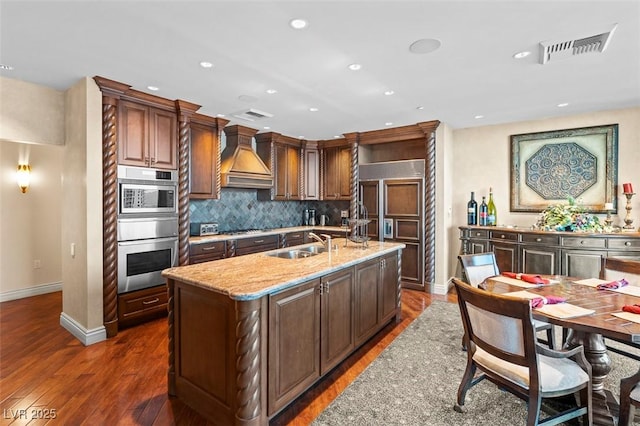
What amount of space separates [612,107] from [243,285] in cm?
517

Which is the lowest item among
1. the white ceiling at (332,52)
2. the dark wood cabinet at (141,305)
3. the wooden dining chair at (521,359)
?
the dark wood cabinet at (141,305)

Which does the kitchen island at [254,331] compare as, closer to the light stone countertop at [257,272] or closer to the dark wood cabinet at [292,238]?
the light stone countertop at [257,272]

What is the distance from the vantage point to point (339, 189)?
625 centimetres

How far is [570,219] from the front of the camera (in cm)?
422

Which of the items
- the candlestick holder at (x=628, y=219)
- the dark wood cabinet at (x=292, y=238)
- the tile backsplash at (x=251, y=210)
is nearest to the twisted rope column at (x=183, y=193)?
the tile backsplash at (x=251, y=210)

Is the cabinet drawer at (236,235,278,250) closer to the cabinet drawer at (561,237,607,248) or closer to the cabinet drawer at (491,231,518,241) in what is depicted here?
the cabinet drawer at (491,231,518,241)

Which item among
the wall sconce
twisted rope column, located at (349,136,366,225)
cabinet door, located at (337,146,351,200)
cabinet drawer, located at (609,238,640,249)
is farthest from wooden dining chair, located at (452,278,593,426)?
the wall sconce

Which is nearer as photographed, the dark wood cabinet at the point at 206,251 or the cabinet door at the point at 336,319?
the cabinet door at the point at 336,319

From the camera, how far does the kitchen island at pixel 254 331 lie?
73.5 inches

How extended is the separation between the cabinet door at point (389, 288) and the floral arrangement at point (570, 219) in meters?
2.39

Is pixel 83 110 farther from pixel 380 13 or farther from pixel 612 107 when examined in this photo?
pixel 612 107

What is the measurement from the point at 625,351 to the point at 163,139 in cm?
523

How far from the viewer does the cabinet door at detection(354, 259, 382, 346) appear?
2.96 meters

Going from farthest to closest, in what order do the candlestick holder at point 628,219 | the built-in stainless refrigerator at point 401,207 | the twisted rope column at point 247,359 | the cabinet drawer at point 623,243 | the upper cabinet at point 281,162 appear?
the upper cabinet at point 281,162 → the built-in stainless refrigerator at point 401,207 → the candlestick holder at point 628,219 → the cabinet drawer at point 623,243 → the twisted rope column at point 247,359
